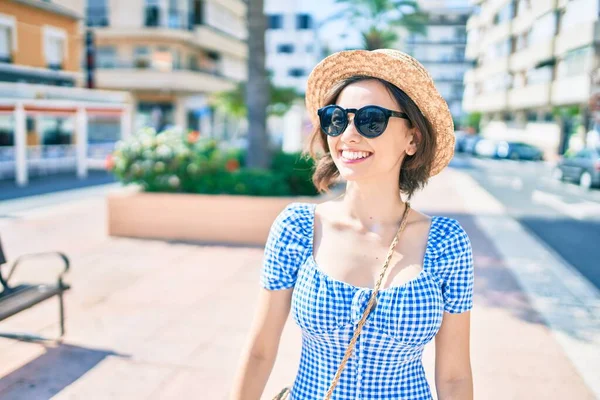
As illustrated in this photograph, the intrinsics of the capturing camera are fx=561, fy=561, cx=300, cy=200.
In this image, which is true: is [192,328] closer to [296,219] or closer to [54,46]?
[296,219]

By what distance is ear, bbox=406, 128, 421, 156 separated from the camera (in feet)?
6.45

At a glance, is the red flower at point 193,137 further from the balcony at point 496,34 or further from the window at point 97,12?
the balcony at point 496,34

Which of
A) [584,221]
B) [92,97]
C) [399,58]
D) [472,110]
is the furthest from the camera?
[472,110]

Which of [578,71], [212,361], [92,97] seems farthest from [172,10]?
[212,361]

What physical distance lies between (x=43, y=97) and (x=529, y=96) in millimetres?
35546

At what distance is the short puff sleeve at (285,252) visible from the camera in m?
1.88

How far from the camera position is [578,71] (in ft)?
109

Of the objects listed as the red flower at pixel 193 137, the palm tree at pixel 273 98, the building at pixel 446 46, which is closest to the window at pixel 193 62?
the palm tree at pixel 273 98

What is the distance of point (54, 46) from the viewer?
23.2 metres

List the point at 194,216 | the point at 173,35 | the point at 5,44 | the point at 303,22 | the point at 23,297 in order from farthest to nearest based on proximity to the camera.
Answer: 1. the point at 303,22
2. the point at 173,35
3. the point at 5,44
4. the point at 194,216
5. the point at 23,297

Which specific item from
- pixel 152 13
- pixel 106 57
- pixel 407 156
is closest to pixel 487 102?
pixel 152 13

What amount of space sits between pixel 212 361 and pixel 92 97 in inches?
726

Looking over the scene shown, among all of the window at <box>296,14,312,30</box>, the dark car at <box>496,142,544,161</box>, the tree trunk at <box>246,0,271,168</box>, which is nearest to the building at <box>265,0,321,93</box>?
the window at <box>296,14,312,30</box>

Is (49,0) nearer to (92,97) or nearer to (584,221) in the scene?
(92,97)
